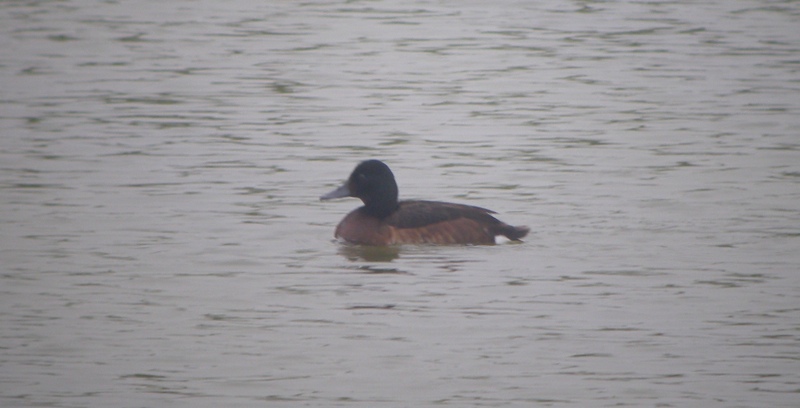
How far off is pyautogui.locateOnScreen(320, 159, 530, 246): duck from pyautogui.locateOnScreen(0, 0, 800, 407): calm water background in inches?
5.5

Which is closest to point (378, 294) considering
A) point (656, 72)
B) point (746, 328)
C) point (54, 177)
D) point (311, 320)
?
point (311, 320)

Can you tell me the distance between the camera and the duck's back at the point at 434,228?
1148 centimetres

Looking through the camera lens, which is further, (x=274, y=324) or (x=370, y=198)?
(x=370, y=198)

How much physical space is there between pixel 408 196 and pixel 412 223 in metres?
2.28

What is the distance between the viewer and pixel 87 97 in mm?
18875

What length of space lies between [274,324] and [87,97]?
10502mm

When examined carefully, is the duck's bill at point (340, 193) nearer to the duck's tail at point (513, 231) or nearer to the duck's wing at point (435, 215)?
the duck's wing at point (435, 215)

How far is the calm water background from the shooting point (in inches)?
321

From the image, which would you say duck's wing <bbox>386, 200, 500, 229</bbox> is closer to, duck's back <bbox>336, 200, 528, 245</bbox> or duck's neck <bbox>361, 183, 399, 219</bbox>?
duck's back <bbox>336, 200, 528, 245</bbox>

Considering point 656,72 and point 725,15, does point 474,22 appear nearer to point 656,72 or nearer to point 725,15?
point 725,15

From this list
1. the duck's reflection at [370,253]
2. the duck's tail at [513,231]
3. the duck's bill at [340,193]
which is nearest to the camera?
the duck's reflection at [370,253]

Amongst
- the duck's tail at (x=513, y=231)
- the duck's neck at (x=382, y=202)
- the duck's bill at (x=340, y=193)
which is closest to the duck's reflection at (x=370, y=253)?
the duck's neck at (x=382, y=202)

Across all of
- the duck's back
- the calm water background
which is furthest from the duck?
the calm water background

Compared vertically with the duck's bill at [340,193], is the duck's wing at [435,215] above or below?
below
